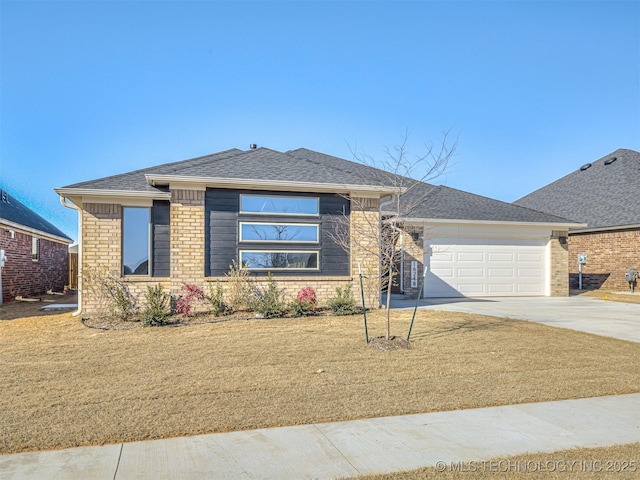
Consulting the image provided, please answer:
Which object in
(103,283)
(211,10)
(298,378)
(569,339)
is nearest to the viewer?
(298,378)

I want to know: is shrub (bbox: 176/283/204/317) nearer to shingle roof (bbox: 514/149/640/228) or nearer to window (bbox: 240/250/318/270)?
window (bbox: 240/250/318/270)

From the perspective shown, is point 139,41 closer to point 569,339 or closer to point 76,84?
point 76,84

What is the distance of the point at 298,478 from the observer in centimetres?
329

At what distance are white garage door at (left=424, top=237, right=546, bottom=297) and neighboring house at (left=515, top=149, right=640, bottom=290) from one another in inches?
130

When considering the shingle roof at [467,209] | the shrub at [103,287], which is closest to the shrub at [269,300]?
the shrub at [103,287]

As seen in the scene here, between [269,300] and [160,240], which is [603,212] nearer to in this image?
[269,300]

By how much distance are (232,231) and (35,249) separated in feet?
40.0

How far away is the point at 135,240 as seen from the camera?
11484mm

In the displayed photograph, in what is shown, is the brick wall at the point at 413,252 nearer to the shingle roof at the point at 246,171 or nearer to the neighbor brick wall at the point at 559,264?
the shingle roof at the point at 246,171

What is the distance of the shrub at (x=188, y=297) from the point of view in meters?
10.5

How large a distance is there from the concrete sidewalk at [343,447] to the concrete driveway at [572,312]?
18.0 ft

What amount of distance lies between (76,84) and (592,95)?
1890 centimetres

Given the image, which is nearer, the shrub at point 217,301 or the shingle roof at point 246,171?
the shrub at point 217,301

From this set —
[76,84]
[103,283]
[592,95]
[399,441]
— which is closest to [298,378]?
[399,441]
